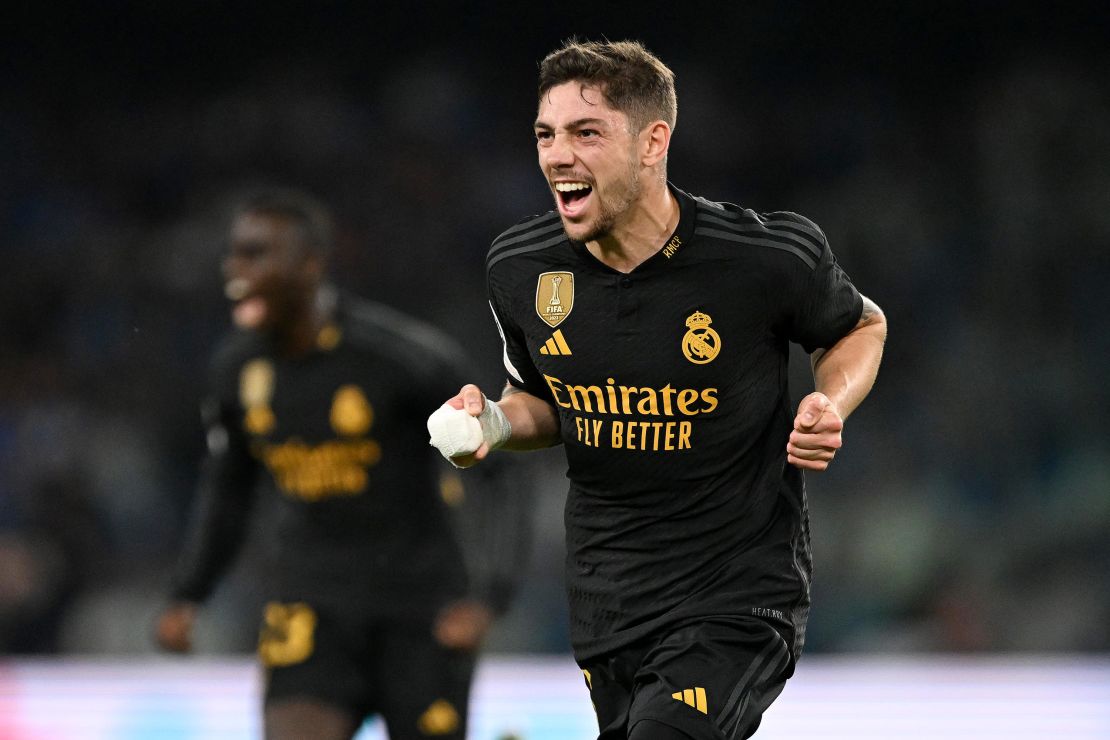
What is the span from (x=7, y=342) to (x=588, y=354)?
8.43 m

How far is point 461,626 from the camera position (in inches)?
205

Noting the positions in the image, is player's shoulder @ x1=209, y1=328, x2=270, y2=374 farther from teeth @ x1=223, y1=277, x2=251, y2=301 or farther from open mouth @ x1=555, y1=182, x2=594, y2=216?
open mouth @ x1=555, y1=182, x2=594, y2=216

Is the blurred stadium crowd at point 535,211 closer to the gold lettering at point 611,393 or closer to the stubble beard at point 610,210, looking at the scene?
the gold lettering at point 611,393

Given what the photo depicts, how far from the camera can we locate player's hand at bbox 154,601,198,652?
5594mm

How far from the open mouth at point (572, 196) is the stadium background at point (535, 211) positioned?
21.6ft

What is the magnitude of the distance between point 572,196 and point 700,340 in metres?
0.44

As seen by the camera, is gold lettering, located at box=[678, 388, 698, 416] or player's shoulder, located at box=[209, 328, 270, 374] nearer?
gold lettering, located at box=[678, 388, 698, 416]

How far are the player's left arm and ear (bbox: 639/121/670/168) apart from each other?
0.61 m

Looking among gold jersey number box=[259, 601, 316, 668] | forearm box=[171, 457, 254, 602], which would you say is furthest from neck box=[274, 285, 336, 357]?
gold jersey number box=[259, 601, 316, 668]

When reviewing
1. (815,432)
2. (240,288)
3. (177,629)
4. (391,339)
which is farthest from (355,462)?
(815,432)

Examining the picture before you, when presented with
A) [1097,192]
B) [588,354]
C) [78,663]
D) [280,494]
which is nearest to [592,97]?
[588,354]

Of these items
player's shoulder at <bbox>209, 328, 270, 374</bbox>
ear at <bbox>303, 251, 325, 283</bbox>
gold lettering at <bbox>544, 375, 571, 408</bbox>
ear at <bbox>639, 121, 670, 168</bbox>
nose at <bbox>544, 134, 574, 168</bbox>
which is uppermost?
ear at <bbox>303, 251, 325, 283</bbox>

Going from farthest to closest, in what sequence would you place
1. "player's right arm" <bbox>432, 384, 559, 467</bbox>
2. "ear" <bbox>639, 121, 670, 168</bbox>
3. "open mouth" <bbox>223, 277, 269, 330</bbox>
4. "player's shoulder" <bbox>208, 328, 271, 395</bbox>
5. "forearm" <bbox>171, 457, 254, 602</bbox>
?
1. "forearm" <bbox>171, 457, 254, 602</bbox>
2. "player's shoulder" <bbox>208, 328, 271, 395</bbox>
3. "open mouth" <bbox>223, 277, 269, 330</bbox>
4. "ear" <bbox>639, 121, 670, 168</bbox>
5. "player's right arm" <bbox>432, 384, 559, 467</bbox>

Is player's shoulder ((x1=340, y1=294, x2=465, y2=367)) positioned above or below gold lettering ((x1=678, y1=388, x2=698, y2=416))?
above
